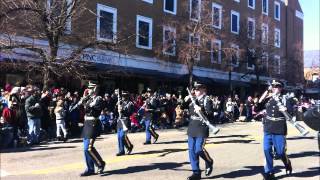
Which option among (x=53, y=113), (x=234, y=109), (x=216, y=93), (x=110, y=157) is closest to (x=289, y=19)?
(x=216, y=93)

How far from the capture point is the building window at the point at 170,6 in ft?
117

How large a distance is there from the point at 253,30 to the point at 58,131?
2986 centimetres

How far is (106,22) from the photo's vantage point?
1188 inches

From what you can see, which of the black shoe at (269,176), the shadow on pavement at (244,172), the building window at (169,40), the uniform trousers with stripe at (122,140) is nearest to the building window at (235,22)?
the building window at (169,40)

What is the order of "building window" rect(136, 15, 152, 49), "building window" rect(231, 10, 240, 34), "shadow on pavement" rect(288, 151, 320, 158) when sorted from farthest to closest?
1. "building window" rect(231, 10, 240, 34)
2. "building window" rect(136, 15, 152, 49)
3. "shadow on pavement" rect(288, 151, 320, 158)

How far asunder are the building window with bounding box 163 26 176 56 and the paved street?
16843mm

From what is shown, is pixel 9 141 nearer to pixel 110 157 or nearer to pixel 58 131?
pixel 58 131

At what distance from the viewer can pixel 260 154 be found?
1372 centimetres

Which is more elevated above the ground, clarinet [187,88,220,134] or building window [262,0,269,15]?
building window [262,0,269,15]

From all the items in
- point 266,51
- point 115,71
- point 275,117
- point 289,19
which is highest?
point 289,19

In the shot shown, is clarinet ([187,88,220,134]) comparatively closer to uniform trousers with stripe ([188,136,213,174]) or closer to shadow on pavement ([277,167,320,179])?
uniform trousers with stripe ([188,136,213,174])

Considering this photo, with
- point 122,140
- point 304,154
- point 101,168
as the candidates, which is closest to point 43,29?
point 122,140

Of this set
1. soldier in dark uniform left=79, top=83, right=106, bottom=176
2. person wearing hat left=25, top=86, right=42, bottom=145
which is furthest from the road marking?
person wearing hat left=25, top=86, right=42, bottom=145

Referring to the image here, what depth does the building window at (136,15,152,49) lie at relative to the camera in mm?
33031
